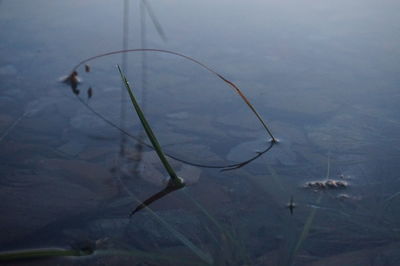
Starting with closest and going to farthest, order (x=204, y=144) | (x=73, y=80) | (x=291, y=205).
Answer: (x=291, y=205) → (x=204, y=144) → (x=73, y=80)

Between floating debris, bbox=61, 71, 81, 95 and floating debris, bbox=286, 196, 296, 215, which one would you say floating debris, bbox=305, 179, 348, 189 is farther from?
floating debris, bbox=61, 71, 81, 95

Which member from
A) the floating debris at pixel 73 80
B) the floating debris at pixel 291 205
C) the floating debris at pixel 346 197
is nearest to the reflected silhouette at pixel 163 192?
the floating debris at pixel 291 205

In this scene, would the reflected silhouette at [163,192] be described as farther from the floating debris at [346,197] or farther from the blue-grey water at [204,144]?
the floating debris at [346,197]

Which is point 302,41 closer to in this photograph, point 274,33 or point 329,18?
point 274,33

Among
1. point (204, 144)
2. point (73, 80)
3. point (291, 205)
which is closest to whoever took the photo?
point (291, 205)

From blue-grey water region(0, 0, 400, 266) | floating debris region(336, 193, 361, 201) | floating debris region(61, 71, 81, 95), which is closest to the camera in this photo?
blue-grey water region(0, 0, 400, 266)

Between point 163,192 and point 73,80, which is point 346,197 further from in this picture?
point 73,80

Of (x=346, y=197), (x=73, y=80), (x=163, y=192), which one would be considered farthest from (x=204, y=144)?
(x=73, y=80)

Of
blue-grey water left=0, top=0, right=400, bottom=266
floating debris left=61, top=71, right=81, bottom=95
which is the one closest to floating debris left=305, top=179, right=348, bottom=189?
blue-grey water left=0, top=0, right=400, bottom=266

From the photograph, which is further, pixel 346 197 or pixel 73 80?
pixel 73 80
